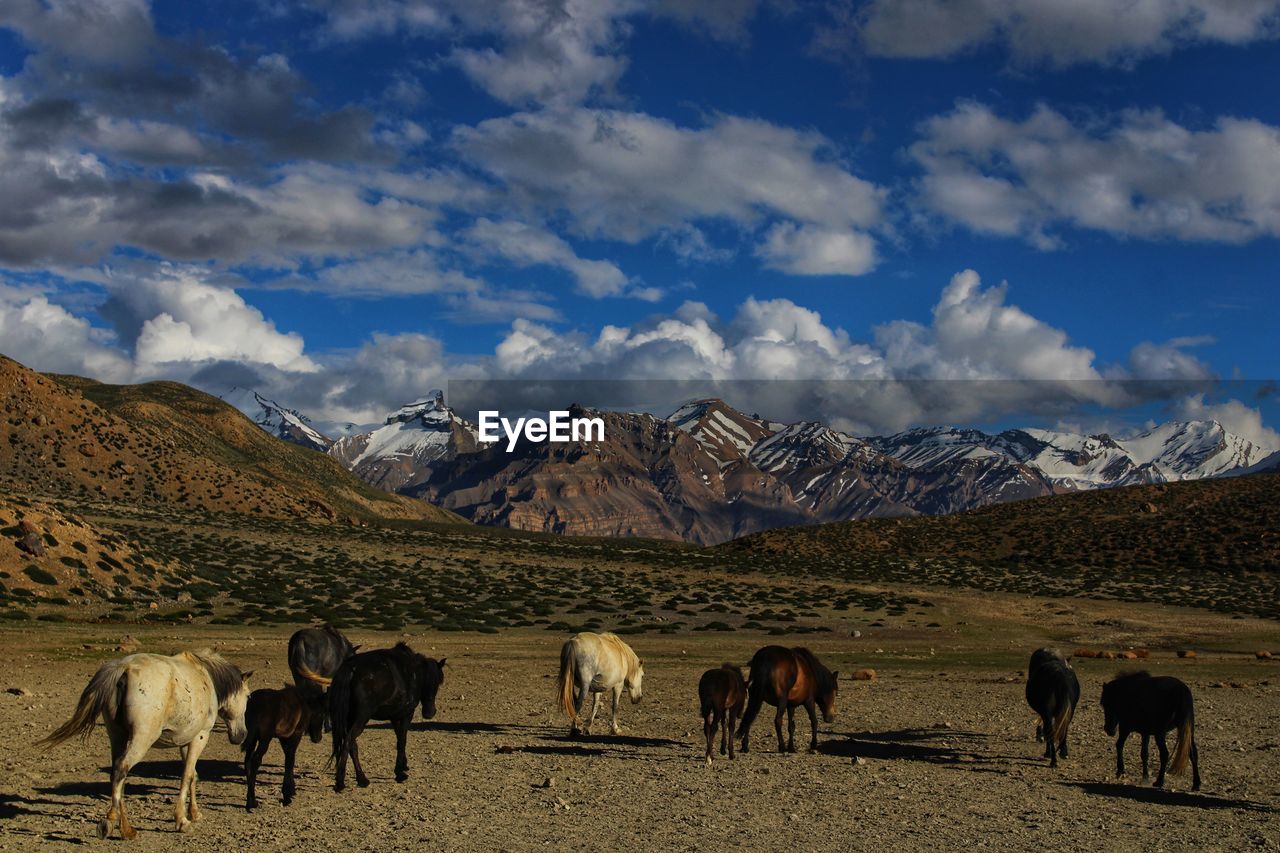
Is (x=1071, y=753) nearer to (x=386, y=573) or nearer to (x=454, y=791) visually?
(x=454, y=791)

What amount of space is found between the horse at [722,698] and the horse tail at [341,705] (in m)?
5.57

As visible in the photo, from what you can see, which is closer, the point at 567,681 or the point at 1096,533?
the point at 567,681

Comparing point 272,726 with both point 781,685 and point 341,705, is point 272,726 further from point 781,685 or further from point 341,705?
point 781,685

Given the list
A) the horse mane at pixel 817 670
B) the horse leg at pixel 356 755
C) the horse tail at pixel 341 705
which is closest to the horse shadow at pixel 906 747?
the horse mane at pixel 817 670

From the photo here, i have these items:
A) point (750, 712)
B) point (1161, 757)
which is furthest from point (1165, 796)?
point (750, 712)

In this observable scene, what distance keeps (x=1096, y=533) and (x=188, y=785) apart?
9946cm

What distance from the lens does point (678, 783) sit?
15656 millimetres

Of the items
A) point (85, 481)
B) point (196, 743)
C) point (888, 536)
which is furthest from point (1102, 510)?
point (196, 743)

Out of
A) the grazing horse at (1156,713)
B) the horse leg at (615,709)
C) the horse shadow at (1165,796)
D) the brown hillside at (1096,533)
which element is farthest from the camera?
the brown hillside at (1096,533)

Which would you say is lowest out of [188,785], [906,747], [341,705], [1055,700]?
[906,747]

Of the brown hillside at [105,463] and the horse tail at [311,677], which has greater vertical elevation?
the brown hillside at [105,463]

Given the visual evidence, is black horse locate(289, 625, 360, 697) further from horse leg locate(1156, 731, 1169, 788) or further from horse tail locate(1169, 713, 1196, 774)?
horse tail locate(1169, 713, 1196, 774)

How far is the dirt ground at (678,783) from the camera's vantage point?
1274 cm

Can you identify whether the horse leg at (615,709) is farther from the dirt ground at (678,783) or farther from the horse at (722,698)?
A: the horse at (722,698)
